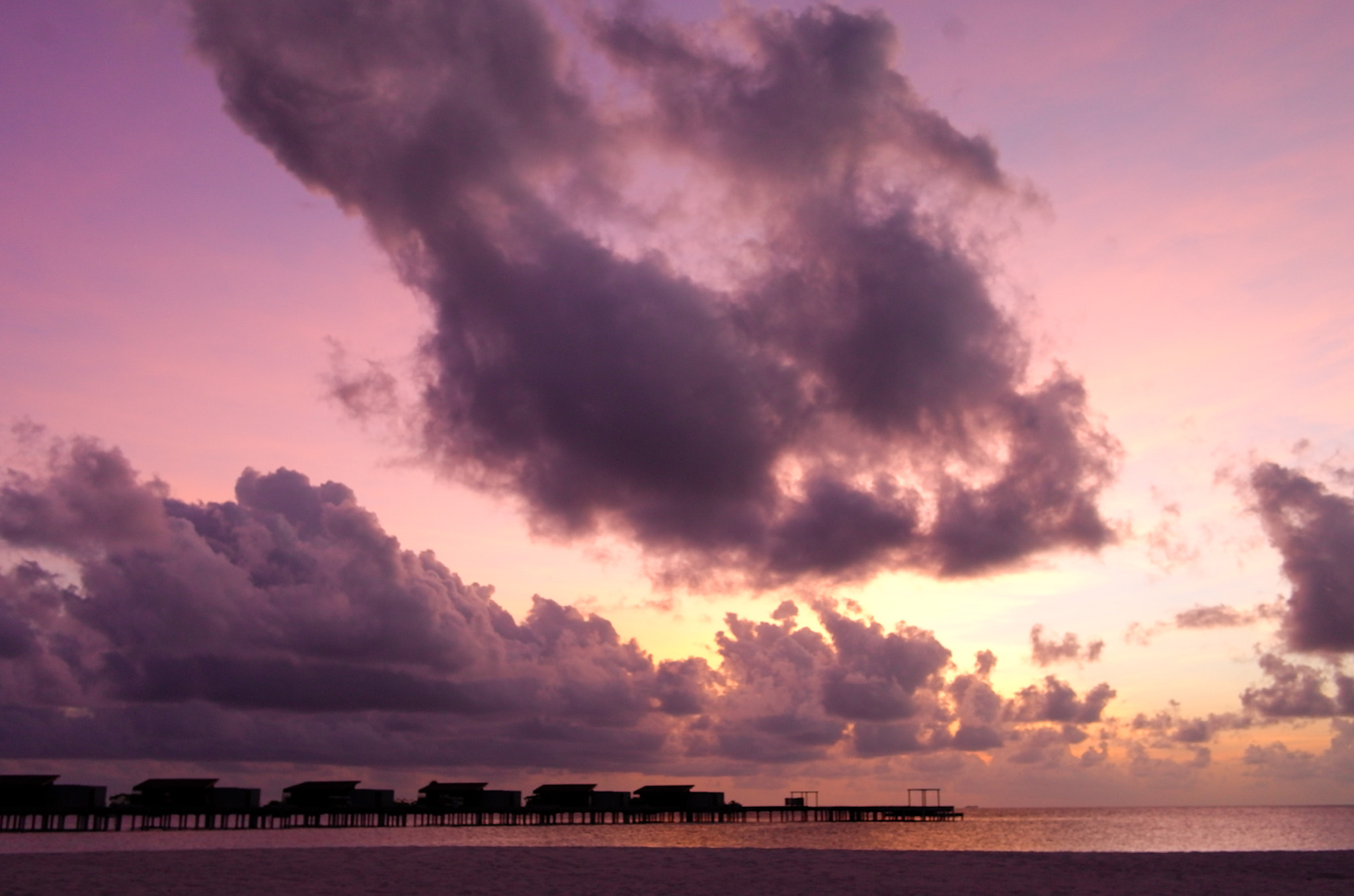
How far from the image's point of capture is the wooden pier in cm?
11494

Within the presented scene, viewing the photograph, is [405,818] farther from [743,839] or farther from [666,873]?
[666,873]

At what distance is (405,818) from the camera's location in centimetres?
15150

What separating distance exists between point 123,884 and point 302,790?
358 ft

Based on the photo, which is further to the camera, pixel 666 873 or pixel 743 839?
pixel 743 839

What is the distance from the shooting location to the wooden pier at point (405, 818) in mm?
114938

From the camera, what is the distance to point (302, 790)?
436 feet

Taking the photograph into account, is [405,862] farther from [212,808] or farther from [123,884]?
[212,808]

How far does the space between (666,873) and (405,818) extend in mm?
127995

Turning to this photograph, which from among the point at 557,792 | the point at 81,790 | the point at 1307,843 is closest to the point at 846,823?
the point at 557,792

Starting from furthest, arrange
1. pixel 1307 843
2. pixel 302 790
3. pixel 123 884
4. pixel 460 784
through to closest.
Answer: pixel 460 784 < pixel 302 790 < pixel 1307 843 < pixel 123 884

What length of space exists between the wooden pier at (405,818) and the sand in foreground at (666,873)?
81797 mm

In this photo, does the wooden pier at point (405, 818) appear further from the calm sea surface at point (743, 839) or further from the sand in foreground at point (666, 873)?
the sand in foreground at point (666, 873)

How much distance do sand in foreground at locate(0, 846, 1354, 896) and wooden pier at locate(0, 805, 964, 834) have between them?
268 ft

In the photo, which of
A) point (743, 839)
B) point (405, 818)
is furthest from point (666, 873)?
point (405, 818)
